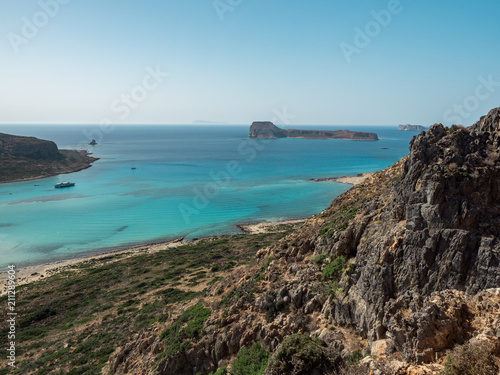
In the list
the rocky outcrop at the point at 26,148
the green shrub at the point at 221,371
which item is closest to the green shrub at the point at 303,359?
the green shrub at the point at 221,371

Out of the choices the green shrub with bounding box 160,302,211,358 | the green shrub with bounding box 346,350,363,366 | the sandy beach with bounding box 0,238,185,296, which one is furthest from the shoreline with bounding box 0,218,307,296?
the green shrub with bounding box 346,350,363,366

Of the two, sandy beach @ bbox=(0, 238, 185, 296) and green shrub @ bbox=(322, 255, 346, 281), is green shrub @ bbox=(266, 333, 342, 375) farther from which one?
sandy beach @ bbox=(0, 238, 185, 296)

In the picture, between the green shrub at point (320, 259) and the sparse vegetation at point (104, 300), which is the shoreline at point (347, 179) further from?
the green shrub at point (320, 259)

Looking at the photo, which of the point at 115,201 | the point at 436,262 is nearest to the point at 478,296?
the point at 436,262

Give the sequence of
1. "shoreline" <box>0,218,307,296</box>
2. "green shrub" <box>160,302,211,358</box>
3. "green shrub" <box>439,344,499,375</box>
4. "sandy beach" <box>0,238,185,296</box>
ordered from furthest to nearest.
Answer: "shoreline" <box>0,218,307,296</box> → "sandy beach" <box>0,238,185,296</box> → "green shrub" <box>160,302,211,358</box> → "green shrub" <box>439,344,499,375</box>

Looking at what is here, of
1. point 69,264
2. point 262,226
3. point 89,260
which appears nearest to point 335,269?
point 89,260

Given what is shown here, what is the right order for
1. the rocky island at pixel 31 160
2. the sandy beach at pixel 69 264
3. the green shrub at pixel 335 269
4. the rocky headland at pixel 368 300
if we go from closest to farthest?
the rocky headland at pixel 368 300, the green shrub at pixel 335 269, the sandy beach at pixel 69 264, the rocky island at pixel 31 160
